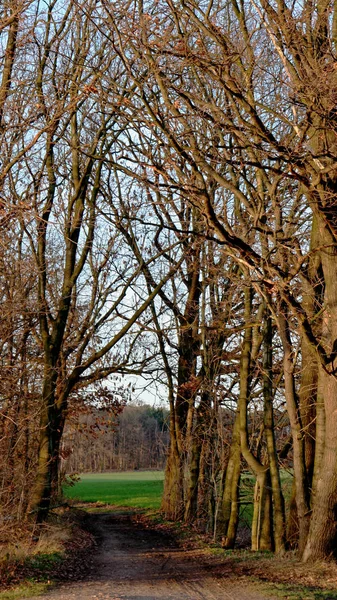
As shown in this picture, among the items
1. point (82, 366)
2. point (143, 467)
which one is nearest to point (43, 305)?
point (82, 366)

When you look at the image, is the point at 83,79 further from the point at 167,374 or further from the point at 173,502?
the point at 173,502

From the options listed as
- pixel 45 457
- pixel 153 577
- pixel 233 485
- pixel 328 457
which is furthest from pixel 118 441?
pixel 328 457

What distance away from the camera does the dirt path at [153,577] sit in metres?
9.39

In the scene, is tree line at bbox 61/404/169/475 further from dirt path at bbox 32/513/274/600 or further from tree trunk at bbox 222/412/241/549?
dirt path at bbox 32/513/274/600

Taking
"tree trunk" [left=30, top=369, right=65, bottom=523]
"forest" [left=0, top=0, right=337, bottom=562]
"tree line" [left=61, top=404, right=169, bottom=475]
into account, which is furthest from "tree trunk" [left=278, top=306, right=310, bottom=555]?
"tree line" [left=61, top=404, right=169, bottom=475]

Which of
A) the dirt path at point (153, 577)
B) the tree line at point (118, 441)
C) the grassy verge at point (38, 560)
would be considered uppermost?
the tree line at point (118, 441)

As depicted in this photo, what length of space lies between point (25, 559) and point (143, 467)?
2368 inches

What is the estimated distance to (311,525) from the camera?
11.7 m

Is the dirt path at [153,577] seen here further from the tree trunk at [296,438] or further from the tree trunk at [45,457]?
the tree trunk at [296,438]

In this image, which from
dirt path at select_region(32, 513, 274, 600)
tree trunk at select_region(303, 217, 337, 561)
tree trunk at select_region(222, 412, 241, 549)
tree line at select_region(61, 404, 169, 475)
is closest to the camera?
dirt path at select_region(32, 513, 274, 600)

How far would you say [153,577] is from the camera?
11141 mm

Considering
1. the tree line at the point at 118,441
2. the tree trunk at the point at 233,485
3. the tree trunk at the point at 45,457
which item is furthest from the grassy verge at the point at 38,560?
the tree line at the point at 118,441

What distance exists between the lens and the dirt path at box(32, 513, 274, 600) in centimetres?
939

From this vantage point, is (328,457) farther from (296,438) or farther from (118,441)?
(118,441)
